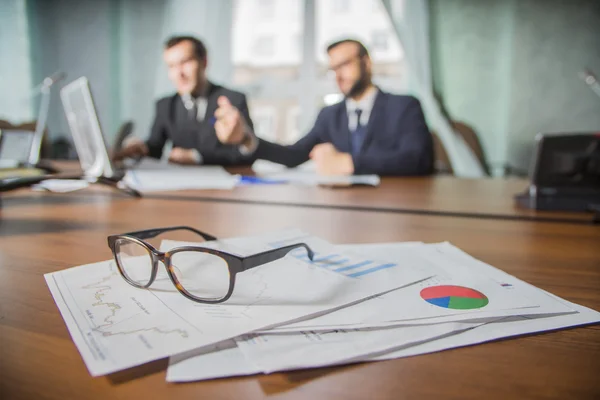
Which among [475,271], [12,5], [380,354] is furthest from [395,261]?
[12,5]

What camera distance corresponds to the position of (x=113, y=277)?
35 centimetres

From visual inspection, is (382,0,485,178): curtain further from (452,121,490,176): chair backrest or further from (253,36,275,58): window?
(253,36,275,58): window

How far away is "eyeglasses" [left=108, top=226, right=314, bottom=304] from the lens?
0.30 m

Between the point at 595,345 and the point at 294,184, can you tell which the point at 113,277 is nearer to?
the point at 595,345

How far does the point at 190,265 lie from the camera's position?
34 centimetres

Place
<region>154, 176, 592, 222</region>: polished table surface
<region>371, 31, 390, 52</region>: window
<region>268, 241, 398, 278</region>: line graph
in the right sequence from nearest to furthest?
<region>268, 241, 398, 278</region>: line graph → <region>154, 176, 592, 222</region>: polished table surface → <region>371, 31, 390, 52</region>: window

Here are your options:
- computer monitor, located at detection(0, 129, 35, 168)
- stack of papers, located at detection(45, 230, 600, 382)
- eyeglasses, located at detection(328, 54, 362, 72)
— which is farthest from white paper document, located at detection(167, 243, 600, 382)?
eyeglasses, located at detection(328, 54, 362, 72)

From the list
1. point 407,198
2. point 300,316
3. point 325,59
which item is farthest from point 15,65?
point 300,316

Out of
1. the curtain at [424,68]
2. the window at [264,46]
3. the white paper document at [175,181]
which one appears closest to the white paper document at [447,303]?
the white paper document at [175,181]

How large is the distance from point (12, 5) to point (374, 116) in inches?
126

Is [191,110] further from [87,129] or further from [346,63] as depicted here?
[87,129]

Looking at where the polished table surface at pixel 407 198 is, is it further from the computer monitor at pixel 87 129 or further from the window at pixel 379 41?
the window at pixel 379 41

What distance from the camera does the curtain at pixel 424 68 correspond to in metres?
3.11

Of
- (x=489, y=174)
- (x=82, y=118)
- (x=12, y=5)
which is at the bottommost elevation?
(x=489, y=174)
